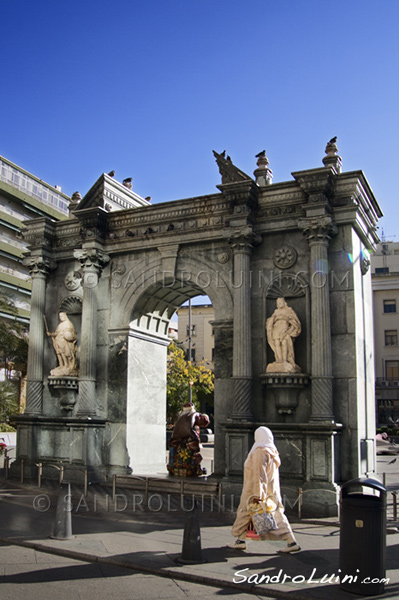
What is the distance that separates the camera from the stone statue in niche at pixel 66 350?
17.4m

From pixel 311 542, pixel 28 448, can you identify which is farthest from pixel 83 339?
Answer: pixel 311 542

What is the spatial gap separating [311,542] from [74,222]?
38.6 ft

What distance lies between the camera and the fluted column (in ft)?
47.7

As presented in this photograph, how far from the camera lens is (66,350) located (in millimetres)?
17484

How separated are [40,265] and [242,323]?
6.98 meters

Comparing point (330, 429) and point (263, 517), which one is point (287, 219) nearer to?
point (330, 429)

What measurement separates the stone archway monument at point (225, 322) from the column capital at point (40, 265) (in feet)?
0.14

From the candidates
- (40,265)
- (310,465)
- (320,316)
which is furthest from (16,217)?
(310,465)

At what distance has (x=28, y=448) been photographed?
1741 centimetres

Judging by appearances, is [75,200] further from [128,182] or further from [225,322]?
[225,322]

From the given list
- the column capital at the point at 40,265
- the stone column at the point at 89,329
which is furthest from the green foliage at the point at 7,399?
the stone column at the point at 89,329

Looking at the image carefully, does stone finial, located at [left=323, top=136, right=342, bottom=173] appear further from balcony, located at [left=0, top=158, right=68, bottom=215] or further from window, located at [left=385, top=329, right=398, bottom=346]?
window, located at [left=385, top=329, right=398, bottom=346]

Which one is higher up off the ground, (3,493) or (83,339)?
(83,339)

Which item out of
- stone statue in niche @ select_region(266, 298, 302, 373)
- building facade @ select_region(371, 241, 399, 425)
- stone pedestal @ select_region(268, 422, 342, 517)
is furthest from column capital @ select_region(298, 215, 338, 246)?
building facade @ select_region(371, 241, 399, 425)
